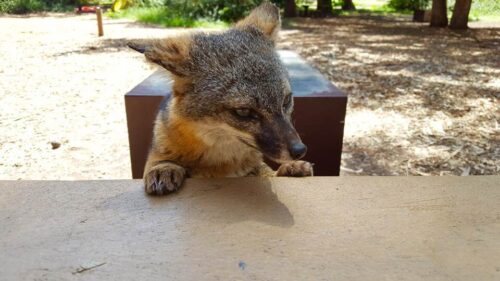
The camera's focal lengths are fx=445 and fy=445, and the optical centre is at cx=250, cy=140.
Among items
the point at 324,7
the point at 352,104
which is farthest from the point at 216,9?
the point at 352,104

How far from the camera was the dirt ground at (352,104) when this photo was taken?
17.8 feet

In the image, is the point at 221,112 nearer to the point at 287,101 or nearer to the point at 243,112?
the point at 243,112

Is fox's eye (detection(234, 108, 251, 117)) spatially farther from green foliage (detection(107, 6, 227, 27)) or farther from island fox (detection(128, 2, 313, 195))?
green foliage (detection(107, 6, 227, 27))

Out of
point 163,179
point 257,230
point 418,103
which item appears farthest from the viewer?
point 418,103

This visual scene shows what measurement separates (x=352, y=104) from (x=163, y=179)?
5658 millimetres

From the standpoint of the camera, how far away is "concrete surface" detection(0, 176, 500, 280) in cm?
165

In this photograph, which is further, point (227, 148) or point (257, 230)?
point (227, 148)

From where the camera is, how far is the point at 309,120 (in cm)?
349

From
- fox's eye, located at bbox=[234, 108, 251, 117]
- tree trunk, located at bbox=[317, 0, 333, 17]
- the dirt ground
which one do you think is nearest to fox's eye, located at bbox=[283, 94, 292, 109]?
fox's eye, located at bbox=[234, 108, 251, 117]

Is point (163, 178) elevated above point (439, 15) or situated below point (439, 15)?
below

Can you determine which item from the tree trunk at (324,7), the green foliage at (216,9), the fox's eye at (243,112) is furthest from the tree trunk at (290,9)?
the fox's eye at (243,112)

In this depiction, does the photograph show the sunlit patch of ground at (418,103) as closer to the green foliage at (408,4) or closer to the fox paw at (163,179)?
the fox paw at (163,179)

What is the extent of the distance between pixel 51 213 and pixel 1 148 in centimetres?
448

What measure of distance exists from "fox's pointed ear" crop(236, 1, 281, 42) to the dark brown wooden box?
57 cm
